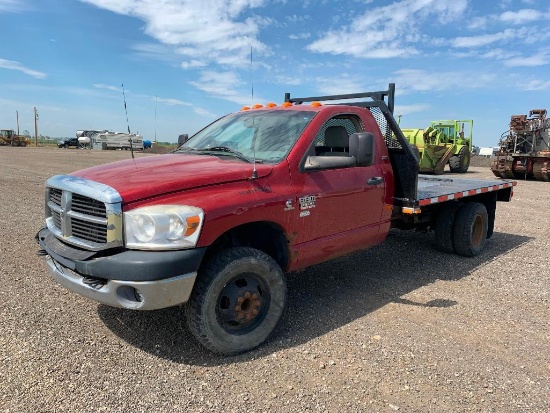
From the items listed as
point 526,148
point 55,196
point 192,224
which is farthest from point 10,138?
point 192,224

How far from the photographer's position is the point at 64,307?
13.7 ft

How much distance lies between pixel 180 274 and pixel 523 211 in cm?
999

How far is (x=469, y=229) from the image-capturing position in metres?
6.10

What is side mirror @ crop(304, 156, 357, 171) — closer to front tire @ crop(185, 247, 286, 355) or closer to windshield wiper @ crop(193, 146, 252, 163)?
windshield wiper @ crop(193, 146, 252, 163)

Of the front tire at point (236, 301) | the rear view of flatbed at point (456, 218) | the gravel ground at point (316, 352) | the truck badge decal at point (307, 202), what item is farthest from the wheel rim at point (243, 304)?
the rear view of flatbed at point (456, 218)

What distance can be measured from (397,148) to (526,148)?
57.1 ft

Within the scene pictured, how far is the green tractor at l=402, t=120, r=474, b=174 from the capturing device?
19.7 m

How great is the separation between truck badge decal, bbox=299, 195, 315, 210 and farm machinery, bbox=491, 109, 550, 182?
1815cm

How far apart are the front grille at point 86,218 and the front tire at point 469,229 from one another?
4.82 m

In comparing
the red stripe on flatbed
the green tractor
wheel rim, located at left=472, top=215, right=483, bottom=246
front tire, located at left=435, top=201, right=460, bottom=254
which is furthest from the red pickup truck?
the green tractor

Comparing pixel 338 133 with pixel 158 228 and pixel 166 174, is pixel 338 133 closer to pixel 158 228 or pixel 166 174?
pixel 166 174

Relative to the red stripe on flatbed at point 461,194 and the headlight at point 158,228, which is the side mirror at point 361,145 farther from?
the headlight at point 158,228

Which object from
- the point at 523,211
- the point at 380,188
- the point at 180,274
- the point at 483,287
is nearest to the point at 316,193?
the point at 380,188

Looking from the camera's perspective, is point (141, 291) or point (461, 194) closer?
point (141, 291)
